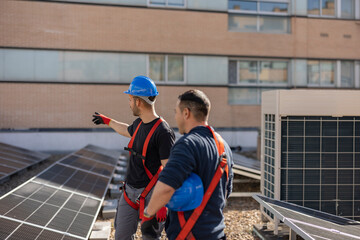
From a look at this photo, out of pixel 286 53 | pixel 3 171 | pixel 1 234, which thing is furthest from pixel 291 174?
pixel 286 53

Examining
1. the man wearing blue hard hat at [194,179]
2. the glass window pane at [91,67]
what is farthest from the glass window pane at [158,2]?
the man wearing blue hard hat at [194,179]

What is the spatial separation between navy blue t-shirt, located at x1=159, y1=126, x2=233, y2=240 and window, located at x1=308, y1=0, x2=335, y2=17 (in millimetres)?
15907

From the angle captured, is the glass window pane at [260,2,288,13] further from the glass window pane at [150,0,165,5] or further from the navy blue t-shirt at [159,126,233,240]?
the navy blue t-shirt at [159,126,233,240]

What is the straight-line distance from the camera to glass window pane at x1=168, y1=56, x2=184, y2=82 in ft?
47.3

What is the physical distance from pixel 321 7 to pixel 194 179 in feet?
54.5

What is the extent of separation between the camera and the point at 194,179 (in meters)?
2.03

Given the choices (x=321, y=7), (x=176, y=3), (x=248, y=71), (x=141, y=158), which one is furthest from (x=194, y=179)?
(x=321, y=7)

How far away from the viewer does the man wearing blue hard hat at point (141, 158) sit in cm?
309

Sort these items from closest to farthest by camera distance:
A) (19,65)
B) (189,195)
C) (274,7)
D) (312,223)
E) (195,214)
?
(189,195) → (195,214) → (312,223) → (19,65) → (274,7)

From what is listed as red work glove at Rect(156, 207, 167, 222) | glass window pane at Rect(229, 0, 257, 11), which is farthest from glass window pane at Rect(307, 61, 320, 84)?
red work glove at Rect(156, 207, 167, 222)

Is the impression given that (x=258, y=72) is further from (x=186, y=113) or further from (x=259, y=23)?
(x=186, y=113)

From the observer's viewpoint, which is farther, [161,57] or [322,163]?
[161,57]

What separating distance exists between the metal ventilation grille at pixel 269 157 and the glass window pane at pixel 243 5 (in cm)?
1088

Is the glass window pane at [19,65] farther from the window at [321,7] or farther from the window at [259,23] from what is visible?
the window at [321,7]
